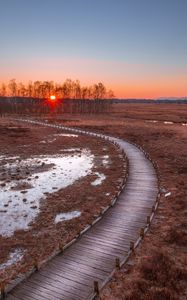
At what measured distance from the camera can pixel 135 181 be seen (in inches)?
1309

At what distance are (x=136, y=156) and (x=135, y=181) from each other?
1394cm

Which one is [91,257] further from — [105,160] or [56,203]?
[105,160]

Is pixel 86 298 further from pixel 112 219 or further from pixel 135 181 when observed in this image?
pixel 135 181

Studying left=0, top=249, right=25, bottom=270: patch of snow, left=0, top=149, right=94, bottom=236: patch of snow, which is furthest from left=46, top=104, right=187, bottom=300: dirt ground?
left=0, top=149, right=94, bottom=236: patch of snow

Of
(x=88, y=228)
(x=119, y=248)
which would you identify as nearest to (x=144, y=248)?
(x=119, y=248)

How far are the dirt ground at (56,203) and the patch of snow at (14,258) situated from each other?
227 millimetres

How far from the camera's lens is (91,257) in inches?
707

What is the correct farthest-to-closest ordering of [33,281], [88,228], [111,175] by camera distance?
[111,175], [88,228], [33,281]

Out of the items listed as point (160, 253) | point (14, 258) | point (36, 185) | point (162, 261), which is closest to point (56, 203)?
point (36, 185)

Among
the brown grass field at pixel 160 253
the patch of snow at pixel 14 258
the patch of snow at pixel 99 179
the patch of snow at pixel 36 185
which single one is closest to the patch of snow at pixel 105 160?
the patch of snow at pixel 36 185

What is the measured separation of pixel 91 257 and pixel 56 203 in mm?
10725

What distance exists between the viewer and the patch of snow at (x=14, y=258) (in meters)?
18.0

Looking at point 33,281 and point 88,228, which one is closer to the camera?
point 33,281

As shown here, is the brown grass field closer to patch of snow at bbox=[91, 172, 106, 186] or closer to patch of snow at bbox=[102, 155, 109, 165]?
patch of snow at bbox=[91, 172, 106, 186]
